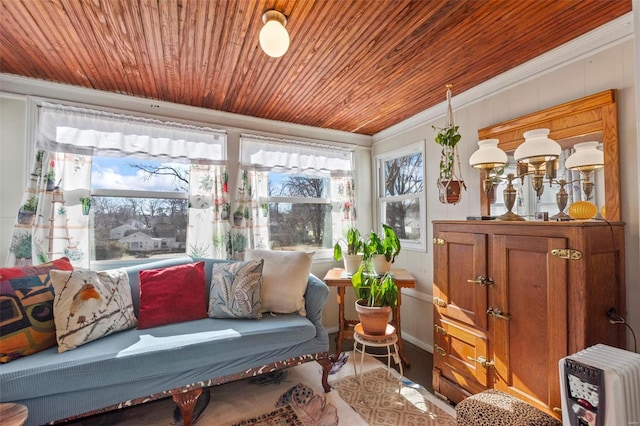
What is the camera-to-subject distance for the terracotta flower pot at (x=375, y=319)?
1877 millimetres

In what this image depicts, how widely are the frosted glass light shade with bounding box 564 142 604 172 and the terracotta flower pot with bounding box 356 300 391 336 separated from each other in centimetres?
145

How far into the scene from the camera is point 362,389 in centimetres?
214

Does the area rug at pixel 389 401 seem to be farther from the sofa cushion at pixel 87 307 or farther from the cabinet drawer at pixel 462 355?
the sofa cushion at pixel 87 307

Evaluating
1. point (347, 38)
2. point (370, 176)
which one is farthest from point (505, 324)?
point (370, 176)

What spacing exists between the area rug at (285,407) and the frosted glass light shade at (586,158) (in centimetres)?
A: 176

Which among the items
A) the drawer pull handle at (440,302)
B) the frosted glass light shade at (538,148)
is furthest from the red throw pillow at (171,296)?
the frosted glass light shade at (538,148)

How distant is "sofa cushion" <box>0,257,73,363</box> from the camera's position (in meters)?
1.56

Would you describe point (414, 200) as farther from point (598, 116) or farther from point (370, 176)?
point (598, 116)

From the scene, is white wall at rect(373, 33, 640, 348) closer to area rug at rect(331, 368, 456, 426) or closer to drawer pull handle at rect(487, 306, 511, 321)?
drawer pull handle at rect(487, 306, 511, 321)

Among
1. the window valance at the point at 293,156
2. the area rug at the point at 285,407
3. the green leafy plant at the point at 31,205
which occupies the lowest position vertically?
the area rug at the point at 285,407

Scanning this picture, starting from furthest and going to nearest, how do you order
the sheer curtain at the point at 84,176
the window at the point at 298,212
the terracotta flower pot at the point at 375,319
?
1. the window at the point at 298,212
2. the sheer curtain at the point at 84,176
3. the terracotta flower pot at the point at 375,319

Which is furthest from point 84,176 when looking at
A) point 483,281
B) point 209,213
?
point 483,281

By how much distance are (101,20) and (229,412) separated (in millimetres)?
2488

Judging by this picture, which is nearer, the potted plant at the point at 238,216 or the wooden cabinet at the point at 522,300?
the wooden cabinet at the point at 522,300
